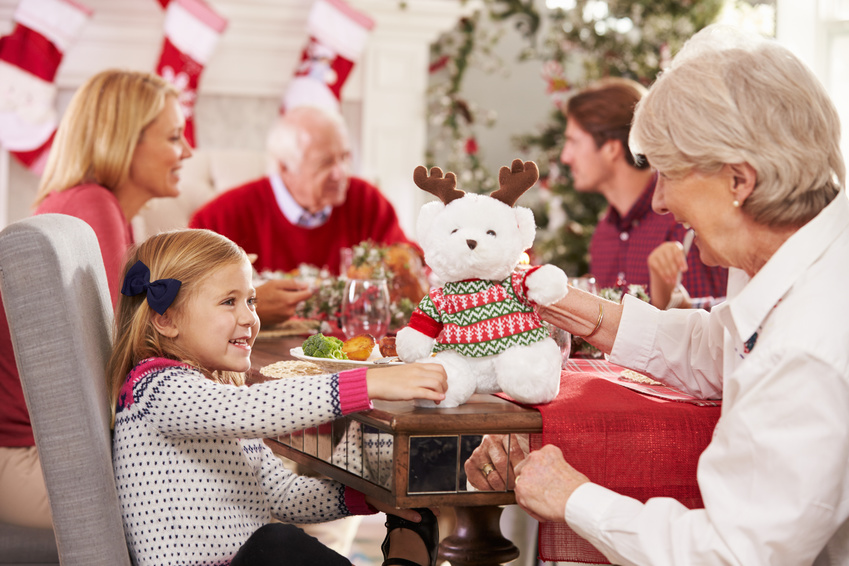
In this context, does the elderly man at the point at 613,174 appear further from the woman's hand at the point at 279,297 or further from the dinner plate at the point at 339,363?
the dinner plate at the point at 339,363

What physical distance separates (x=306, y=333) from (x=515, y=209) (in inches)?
40.5

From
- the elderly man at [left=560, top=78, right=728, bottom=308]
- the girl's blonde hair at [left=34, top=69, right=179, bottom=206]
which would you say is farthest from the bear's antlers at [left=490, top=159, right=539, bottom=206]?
the elderly man at [left=560, top=78, right=728, bottom=308]

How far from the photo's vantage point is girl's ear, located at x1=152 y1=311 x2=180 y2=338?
4.44 ft

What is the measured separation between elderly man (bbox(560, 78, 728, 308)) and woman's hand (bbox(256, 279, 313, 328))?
1361mm

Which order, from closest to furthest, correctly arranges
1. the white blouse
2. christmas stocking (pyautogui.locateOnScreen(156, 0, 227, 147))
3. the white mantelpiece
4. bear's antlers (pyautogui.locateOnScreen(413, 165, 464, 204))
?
the white blouse, bear's antlers (pyautogui.locateOnScreen(413, 165, 464, 204)), christmas stocking (pyautogui.locateOnScreen(156, 0, 227, 147)), the white mantelpiece

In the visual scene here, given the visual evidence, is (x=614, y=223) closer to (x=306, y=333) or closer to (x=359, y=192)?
(x=359, y=192)

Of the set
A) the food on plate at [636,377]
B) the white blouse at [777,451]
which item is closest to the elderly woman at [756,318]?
the white blouse at [777,451]

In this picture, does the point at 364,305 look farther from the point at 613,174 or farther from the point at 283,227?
the point at 283,227

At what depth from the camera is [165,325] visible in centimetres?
136

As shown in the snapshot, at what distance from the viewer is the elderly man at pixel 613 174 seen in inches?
120

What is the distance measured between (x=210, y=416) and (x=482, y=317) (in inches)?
15.6

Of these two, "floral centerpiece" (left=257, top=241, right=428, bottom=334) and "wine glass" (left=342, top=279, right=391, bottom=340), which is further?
"floral centerpiece" (left=257, top=241, right=428, bottom=334)

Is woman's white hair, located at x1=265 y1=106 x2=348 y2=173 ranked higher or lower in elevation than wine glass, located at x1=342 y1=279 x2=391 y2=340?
higher

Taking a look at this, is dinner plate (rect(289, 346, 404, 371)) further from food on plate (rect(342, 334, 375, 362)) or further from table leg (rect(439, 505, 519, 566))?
table leg (rect(439, 505, 519, 566))
